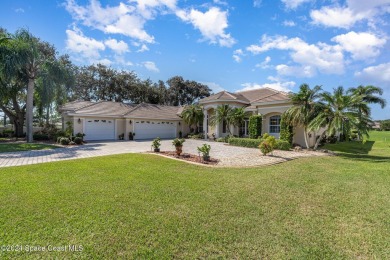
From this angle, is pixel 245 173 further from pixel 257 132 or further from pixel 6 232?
pixel 257 132

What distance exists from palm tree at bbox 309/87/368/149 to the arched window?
5438 mm

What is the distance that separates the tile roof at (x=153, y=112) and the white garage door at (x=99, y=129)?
256 cm

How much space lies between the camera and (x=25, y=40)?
759 inches

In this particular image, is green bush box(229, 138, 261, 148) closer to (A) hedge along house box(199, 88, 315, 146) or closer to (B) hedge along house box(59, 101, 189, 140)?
(A) hedge along house box(199, 88, 315, 146)

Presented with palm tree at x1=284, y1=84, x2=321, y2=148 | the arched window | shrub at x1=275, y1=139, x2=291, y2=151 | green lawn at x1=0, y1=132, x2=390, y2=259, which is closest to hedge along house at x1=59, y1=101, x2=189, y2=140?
the arched window

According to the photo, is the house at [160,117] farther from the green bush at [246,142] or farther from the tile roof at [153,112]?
the green bush at [246,142]

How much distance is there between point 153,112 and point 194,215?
1050 inches

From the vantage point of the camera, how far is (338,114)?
15375 millimetres

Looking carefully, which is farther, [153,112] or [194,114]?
[153,112]

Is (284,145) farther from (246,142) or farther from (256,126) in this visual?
(256,126)

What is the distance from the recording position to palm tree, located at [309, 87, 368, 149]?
14570 millimetres

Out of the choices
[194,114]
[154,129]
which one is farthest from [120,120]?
[194,114]

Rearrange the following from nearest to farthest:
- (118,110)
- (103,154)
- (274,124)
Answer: (103,154)
(274,124)
(118,110)

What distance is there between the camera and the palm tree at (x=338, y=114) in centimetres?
1457
